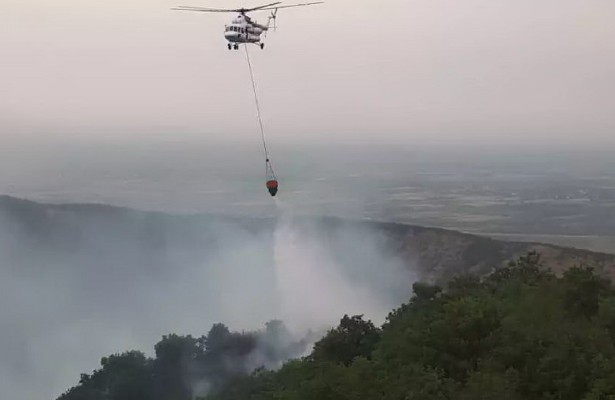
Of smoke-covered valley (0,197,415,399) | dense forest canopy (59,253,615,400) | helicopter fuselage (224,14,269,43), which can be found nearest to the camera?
dense forest canopy (59,253,615,400)

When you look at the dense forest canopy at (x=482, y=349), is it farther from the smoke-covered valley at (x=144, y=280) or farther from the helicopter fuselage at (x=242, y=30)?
the smoke-covered valley at (x=144, y=280)

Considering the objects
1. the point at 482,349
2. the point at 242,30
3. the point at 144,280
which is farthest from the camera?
the point at 144,280

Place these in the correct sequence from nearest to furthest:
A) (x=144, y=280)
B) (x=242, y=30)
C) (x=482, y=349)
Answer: (x=482, y=349), (x=242, y=30), (x=144, y=280)

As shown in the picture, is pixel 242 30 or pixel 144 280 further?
pixel 144 280

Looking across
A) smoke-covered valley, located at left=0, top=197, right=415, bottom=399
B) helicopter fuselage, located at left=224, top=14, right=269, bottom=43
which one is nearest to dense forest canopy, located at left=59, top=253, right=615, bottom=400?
helicopter fuselage, located at left=224, top=14, right=269, bottom=43

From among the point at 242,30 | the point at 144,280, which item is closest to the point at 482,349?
the point at 242,30

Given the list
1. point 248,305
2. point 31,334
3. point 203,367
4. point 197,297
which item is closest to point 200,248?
point 197,297

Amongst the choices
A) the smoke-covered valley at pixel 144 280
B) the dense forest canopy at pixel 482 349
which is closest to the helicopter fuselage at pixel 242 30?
the dense forest canopy at pixel 482 349

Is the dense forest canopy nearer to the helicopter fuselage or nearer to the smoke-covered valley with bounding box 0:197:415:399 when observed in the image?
the helicopter fuselage

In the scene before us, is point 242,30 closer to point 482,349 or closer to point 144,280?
point 482,349

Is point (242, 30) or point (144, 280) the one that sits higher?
point (242, 30)

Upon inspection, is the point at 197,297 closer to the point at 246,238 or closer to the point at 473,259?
the point at 246,238
